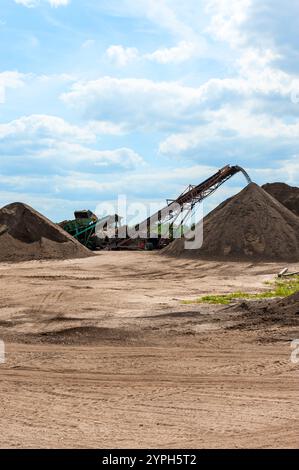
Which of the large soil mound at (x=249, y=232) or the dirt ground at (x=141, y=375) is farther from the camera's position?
the large soil mound at (x=249, y=232)

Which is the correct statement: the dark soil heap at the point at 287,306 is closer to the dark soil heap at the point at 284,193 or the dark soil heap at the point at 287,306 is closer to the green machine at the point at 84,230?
the green machine at the point at 84,230

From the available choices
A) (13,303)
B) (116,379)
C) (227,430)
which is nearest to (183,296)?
(13,303)

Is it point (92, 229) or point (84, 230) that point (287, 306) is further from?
point (92, 229)

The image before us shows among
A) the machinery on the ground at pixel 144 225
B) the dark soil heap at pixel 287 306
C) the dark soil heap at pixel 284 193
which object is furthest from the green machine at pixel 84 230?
the dark soil heap at pixel 287 306

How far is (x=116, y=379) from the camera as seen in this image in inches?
352

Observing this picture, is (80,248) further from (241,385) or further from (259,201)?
(241,385)

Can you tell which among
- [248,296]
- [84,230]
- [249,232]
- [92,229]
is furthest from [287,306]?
[92,229]

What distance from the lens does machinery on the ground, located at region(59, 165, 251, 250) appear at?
131 ft

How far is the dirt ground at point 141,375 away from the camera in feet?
21.5

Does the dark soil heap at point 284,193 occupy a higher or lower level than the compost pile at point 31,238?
higher

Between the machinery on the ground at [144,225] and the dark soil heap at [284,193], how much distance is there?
28.6ft

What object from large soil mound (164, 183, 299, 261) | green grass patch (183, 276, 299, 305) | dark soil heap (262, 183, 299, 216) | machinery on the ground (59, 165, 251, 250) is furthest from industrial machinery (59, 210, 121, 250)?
green grass patch (183, 276, 299, 305)

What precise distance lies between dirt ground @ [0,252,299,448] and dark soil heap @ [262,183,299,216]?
30835 millimetres

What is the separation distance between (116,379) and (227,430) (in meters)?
2.69
